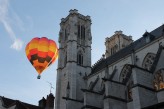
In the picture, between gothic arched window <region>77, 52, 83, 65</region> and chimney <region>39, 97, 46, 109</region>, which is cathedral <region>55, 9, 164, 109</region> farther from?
chimney <region>39, 97, 46, 109</region>

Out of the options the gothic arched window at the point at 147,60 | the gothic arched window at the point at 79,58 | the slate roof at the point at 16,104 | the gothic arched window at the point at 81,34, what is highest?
the gothic arched window at the point at 81,34

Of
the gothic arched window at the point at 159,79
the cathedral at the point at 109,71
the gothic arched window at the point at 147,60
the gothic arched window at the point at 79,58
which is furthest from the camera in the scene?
the gothic arched window at the point at 79,58

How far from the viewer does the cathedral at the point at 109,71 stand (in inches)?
822

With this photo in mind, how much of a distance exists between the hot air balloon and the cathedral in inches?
181

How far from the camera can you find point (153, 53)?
26828mm

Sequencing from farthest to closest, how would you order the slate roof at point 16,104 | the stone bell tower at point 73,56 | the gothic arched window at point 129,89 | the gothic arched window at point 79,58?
the gothic arched window at point 79,58, the stone bell tower at point 73,56, the slate roof at point 16,104, the gothic arched window at point 129,89

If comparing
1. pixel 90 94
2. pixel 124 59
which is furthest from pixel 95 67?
pixel 90 94

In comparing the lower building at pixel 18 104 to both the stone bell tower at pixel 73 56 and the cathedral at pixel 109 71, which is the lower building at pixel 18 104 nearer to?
the cathedral at pixel 109 71

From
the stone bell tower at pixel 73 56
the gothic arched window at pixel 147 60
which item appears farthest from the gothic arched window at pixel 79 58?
the gothic arched window at pixel 147 60

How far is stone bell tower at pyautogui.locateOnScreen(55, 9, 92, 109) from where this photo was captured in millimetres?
35206

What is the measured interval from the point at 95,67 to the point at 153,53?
1255 centimetres

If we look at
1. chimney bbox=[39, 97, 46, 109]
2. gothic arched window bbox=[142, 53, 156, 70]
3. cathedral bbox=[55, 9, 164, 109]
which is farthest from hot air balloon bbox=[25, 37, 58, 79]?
gothic arched window bbox=[142, 53, 156, 70]

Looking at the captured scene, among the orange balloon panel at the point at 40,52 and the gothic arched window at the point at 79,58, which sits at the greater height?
the gothic arched window at the point at 79,58

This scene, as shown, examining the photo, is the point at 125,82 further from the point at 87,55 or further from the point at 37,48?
the point at 87,55
